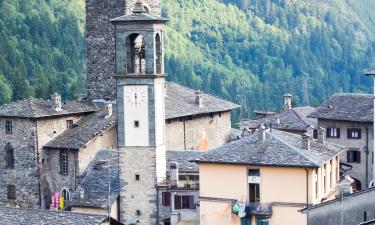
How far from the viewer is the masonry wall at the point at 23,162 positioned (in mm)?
61250

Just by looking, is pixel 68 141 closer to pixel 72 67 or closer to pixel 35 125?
pixel 35 125

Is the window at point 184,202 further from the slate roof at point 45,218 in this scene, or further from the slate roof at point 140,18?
the slate roof at point 45,218

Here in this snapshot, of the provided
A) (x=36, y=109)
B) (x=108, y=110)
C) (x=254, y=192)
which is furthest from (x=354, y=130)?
(x=36, y=109)

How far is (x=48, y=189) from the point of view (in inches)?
2436

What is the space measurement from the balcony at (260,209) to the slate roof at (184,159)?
6.40 metres

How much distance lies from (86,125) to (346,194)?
2550cm

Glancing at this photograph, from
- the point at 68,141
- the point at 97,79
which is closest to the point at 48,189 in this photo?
the point at 68,141

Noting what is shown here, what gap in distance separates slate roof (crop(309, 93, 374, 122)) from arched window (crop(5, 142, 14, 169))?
20.4 metres

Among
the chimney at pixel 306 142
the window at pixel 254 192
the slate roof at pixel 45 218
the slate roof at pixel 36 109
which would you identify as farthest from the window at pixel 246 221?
the slate roof at pixel 36 109

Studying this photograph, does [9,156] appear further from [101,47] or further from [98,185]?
[98,185]

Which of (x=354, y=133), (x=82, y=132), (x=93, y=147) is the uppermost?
(x=82, y=132)

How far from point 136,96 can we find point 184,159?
522 centimetres

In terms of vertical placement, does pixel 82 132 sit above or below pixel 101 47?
below

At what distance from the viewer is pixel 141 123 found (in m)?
51.6
